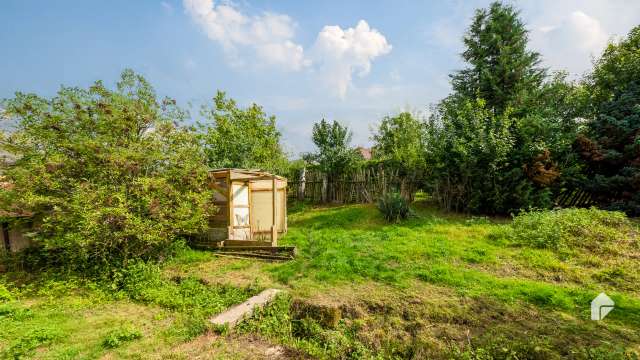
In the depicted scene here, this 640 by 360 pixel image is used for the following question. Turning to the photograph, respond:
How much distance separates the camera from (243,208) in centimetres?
912

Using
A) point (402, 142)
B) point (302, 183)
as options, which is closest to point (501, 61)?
point (402, 142)

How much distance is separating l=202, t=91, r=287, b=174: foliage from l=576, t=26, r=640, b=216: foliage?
1238 centimetres

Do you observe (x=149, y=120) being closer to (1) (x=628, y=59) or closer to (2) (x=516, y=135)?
(2) (x=516, y=135)

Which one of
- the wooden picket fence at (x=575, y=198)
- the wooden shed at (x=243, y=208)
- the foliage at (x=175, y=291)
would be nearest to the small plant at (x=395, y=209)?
the wooden shed at (x=243, y=208)

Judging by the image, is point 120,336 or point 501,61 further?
point 501,61

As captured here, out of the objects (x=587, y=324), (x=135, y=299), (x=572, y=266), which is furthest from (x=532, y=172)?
(x=135, y=299)

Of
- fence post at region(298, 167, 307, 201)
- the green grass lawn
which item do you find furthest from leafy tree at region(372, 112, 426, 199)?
the green grass lawn

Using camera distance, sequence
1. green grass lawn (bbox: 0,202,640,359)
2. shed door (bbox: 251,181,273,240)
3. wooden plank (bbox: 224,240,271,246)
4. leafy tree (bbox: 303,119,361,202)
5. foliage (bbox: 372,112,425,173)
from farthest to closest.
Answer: leafy tree (bbox: 303,119,361,202)
foliage (bbox: 372,112,425,173)
shed door (bbox: 251,181,273,240)
wooden plank (bbox: 224,240,271,246)
green grass lawn (bbox: 0,202,640,359)

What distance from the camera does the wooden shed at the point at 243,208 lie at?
27.5 feet

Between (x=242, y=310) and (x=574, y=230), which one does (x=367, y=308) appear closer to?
(x=242, y=310)

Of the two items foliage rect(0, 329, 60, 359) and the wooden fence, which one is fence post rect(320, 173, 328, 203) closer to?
the wooden fence

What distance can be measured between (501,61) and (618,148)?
19.6ft

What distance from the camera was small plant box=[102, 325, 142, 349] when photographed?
3.81 meters

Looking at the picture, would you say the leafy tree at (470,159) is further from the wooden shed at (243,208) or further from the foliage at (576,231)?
the wooden shed at (243,208)
